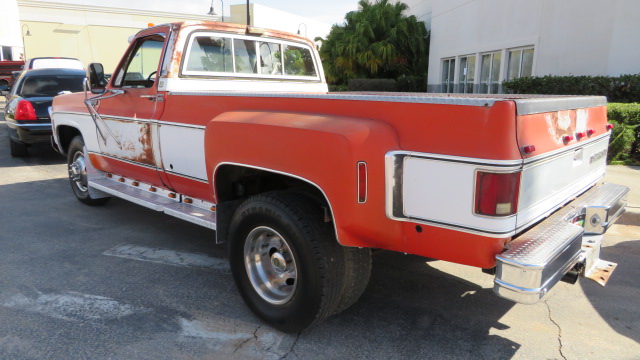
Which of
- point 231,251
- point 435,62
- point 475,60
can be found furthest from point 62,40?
point 231,251

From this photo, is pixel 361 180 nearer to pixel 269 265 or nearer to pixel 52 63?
pixel 269 265

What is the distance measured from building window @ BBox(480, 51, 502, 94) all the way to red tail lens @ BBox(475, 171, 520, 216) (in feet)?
42.9

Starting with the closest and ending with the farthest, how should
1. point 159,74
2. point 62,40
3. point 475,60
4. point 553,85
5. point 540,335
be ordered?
point 540,335 < point 159,74 < point 553,85 < point 475,60 < point 62,40

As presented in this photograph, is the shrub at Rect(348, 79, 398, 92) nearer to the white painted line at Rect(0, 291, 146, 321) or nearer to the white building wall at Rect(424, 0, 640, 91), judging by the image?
the white building wall at Rect(424, 0, 640, 91)

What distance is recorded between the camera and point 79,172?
582 centimetres

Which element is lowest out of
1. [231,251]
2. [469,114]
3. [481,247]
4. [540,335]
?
[540,335]

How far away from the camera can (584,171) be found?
124 inches

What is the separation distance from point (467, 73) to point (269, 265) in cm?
1463

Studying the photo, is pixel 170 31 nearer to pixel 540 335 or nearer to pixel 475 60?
pixel 540 335

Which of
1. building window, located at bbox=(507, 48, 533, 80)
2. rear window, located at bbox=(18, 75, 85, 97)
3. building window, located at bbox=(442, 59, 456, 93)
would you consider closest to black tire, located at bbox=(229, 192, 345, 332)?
rear window, located at bbox=(18, 75, 85, 97)

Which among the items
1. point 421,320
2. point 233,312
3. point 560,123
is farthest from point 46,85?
point 560,123

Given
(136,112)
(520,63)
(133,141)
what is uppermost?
(520,63)

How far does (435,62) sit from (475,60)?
304cm

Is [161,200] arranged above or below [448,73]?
below
